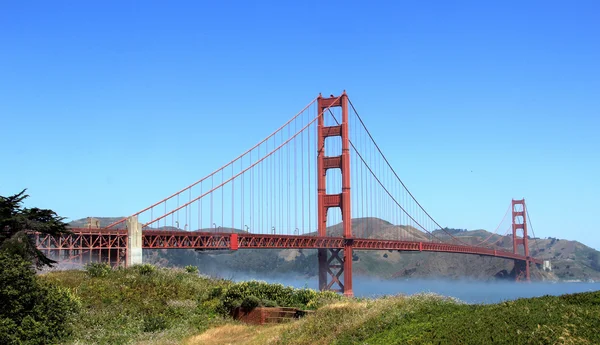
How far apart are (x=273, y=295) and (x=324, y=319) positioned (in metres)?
8.42

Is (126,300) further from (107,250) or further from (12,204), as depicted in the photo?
(107,250)

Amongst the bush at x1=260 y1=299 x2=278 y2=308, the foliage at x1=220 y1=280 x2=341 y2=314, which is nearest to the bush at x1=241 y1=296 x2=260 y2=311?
the foliage at x1=220 y1=280 x2=341 y2=314

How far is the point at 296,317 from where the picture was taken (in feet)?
93.1

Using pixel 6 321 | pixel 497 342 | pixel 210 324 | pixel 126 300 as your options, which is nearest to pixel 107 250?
pixel 126 300

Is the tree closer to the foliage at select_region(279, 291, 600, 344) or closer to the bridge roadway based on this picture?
the bridge roadway

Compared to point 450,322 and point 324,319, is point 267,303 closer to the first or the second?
point 324,319

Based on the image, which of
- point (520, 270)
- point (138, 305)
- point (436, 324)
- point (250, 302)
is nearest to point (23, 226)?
point (138, 305)

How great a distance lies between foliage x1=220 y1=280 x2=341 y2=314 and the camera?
1189 inches

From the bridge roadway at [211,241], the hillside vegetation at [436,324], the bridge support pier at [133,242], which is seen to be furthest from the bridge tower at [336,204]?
the hillside vegetation at [436,324]

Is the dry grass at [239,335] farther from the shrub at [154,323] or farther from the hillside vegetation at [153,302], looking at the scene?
the shrub at [154,323]

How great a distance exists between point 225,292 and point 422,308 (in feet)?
41.5

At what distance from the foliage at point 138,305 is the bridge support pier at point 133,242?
19.5 ft

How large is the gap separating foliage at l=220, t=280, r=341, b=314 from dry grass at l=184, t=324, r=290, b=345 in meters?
2.22

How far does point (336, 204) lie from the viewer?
258 feet
